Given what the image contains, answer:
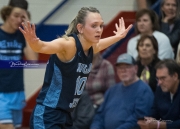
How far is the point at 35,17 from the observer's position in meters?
6.19

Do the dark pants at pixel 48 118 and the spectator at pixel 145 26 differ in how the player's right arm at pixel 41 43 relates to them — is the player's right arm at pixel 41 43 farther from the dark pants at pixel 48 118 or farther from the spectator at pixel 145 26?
the spectator at pixel 145 26

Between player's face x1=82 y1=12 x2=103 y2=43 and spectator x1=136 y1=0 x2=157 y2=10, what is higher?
spectator x1=136 y1=0 x2=157 y2=10

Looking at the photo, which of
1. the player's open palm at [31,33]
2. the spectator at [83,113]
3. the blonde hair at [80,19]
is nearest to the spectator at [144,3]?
the spectator at [83,113]

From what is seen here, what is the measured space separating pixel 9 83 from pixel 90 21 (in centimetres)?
175

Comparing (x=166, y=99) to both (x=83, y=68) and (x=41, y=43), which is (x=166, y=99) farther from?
(x=41, y=43)

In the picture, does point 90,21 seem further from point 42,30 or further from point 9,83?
point 42,30

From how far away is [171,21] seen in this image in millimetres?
6012

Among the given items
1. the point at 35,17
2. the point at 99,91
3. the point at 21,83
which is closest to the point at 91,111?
the point at 99,91

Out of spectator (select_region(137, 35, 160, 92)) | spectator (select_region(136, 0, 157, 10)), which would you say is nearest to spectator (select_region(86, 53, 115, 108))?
spectator (select_region(137, 35, 160, 92))

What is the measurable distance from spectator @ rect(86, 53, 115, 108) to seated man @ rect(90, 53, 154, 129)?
1.16ft

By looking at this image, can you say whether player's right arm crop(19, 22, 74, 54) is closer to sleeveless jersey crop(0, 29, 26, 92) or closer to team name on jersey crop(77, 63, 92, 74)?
team name on jersey crop(77, 63, 92, 74)

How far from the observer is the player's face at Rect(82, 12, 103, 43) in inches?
149

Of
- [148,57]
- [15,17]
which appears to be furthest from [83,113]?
[15,17]

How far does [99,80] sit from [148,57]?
65cm
